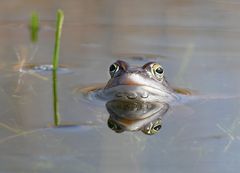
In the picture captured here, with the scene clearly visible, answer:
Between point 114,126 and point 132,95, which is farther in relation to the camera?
point 132,95

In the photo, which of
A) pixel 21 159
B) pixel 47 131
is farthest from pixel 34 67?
pixel 21 159

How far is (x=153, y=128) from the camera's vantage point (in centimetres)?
298

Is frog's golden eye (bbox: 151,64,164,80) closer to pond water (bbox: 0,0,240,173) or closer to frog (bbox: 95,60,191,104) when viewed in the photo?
frog (bbox: 95,60,191,104)

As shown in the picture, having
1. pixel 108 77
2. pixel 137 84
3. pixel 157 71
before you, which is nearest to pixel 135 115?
pixel 137 84

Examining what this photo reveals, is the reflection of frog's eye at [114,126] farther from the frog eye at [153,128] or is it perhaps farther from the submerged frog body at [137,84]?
the submerged frog body at [137,84]

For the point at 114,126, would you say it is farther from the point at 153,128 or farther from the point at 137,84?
the point at 137,84

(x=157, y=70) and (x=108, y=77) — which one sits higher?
(x=157, y=70)

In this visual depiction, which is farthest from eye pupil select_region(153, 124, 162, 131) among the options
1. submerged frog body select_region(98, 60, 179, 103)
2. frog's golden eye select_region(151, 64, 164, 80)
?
frog's golden eye select_region(151, 64, 164, 80)

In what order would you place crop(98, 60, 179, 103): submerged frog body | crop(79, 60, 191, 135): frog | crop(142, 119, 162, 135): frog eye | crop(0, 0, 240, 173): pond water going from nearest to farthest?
crop(0, 0, 240, 173): pond water → crop(142, 119, 162, 135): frog eye → crop(79, 60, 191, 135): frog → crop(98, 60, 179, 103): submerged frog body

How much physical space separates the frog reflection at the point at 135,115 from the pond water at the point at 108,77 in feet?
0.14

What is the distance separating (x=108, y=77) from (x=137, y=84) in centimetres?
59

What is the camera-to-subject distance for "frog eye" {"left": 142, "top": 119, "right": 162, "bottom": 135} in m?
2.90

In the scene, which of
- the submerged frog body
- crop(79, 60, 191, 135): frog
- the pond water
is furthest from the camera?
the submerged frog body

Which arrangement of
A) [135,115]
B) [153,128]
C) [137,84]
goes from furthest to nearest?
[137,84]
[135,115]
[153,128]
